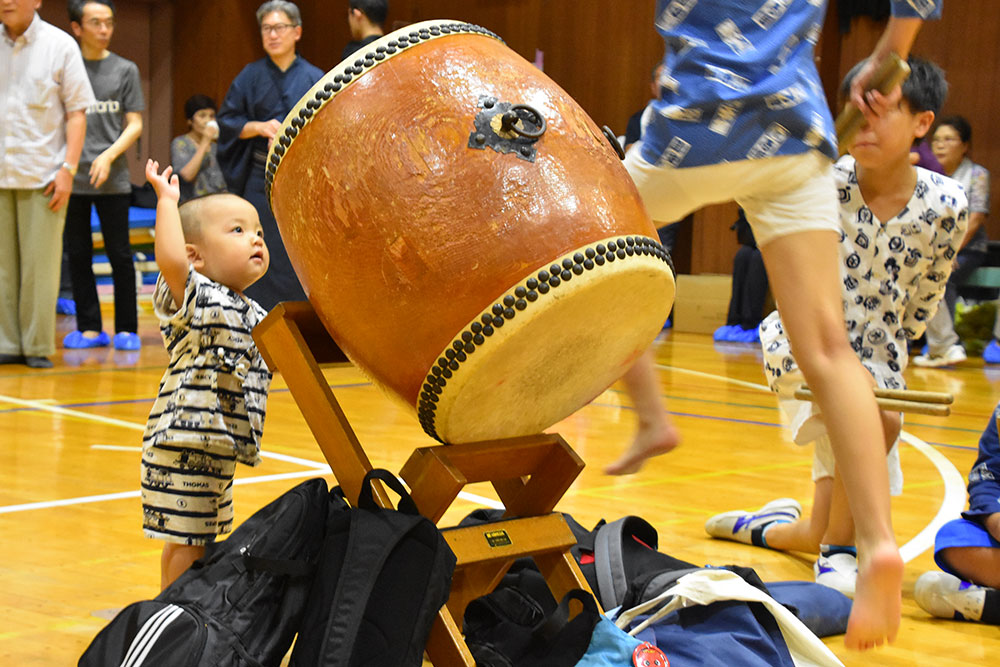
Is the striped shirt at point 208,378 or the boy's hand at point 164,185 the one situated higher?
the boy's hand at point 164,185

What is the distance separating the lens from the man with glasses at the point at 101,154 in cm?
557

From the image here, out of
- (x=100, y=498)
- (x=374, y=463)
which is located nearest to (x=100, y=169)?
(x=374, y=463)

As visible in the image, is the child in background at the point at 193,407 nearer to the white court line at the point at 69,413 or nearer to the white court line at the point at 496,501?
the white court line at the point at 496,501

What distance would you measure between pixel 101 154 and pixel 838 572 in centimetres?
429

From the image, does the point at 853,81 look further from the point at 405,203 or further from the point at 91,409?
the point at 91,409

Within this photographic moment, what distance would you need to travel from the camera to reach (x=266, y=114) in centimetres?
516

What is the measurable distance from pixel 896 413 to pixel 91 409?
2643mm

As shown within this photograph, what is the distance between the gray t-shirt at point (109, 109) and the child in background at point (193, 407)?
3.82 m

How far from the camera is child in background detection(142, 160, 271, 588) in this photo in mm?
1953

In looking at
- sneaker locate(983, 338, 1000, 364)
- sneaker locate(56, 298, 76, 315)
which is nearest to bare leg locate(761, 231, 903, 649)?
sneaker locate(983, 338, 1000, 364)

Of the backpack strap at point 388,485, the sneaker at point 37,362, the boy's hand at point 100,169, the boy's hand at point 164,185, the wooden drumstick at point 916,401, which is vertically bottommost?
the sneaker at point 37,362

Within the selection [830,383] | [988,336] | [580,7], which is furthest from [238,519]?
[580,7]

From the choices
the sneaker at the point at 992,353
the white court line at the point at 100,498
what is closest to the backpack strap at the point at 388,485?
the white court line at the point at 100,498

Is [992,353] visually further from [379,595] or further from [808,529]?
[379,595]
